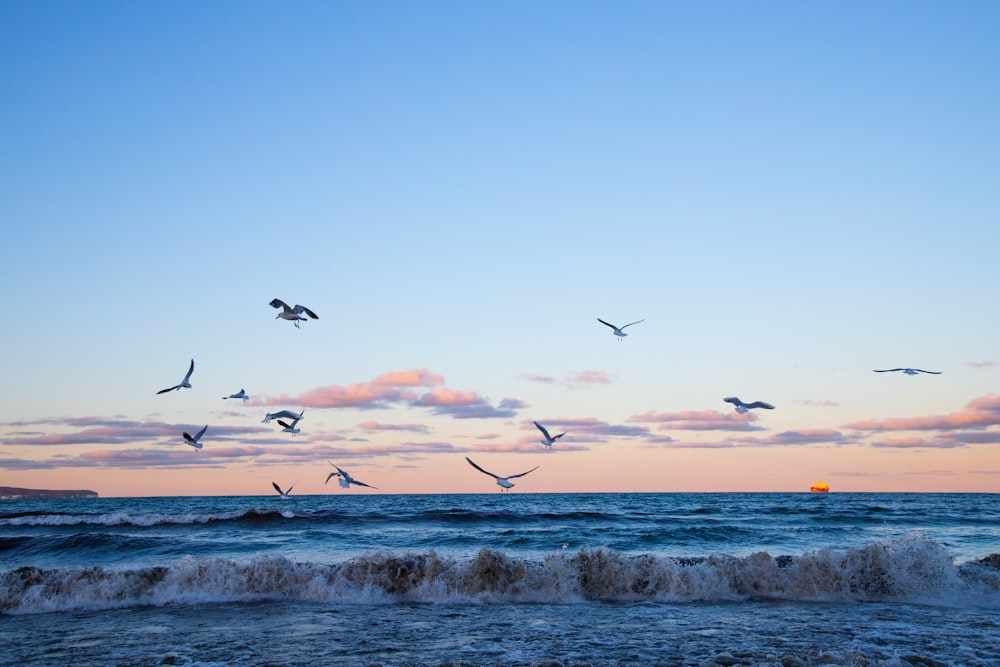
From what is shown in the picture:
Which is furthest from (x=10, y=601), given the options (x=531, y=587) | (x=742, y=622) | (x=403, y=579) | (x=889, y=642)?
(x=889, y=642)

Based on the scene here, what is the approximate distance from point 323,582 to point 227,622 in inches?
121

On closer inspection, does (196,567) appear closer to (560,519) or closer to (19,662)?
(19,662)

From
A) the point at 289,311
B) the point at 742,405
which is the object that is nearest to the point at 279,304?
the point at 289,311

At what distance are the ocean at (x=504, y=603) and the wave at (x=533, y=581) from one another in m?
0.03

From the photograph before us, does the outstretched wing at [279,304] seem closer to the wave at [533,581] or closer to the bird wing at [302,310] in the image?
the bird wing at [302,310]

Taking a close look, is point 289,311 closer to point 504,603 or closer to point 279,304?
point 279,304

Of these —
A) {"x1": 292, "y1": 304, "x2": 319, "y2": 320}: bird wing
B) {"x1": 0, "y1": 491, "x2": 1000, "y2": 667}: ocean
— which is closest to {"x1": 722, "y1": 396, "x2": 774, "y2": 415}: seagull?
{"x1": 0, "y1": 491, "x2": 1000, "y2": 667}: ocean

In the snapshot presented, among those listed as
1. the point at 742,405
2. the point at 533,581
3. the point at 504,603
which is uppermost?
the point at 742,405

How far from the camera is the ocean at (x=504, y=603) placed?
9.91 meters

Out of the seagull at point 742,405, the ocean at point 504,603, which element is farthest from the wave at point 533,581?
the seagull at point 742,405

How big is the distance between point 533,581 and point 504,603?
1063 mm

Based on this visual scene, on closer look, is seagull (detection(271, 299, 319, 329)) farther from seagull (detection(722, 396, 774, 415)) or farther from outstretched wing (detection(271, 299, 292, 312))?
seagull (detection(722, 396, 774, 415))

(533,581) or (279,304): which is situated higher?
(279,304)

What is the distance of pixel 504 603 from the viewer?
14.3m
